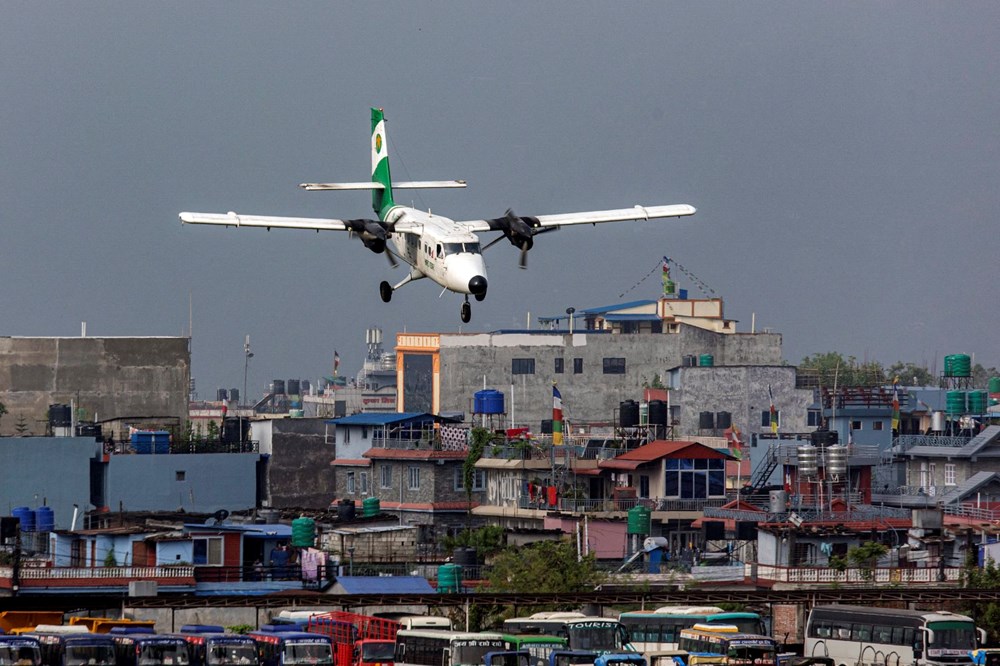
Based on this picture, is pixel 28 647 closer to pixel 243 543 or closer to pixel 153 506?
pixel 243 543

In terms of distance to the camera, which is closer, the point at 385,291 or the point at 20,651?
the point at 20,651

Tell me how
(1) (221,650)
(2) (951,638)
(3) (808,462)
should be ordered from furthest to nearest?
(3) (808,462) → (2) (951,638) → (1) (221,650)

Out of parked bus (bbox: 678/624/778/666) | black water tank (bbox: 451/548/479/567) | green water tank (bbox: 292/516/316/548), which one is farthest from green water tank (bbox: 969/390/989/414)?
parked bus (bbox: 678/624/778/666)

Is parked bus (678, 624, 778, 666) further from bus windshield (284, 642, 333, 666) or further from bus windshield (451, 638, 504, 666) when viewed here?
Result: bus windshield (284, 642, 333, 666)

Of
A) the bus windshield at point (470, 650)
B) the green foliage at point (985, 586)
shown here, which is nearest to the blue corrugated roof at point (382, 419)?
the green foliage at point (985, 586)

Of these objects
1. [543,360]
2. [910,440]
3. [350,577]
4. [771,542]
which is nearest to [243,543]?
[350,577]

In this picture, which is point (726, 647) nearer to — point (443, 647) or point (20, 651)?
point (443, 647)

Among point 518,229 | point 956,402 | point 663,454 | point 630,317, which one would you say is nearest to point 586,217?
point 518,229
